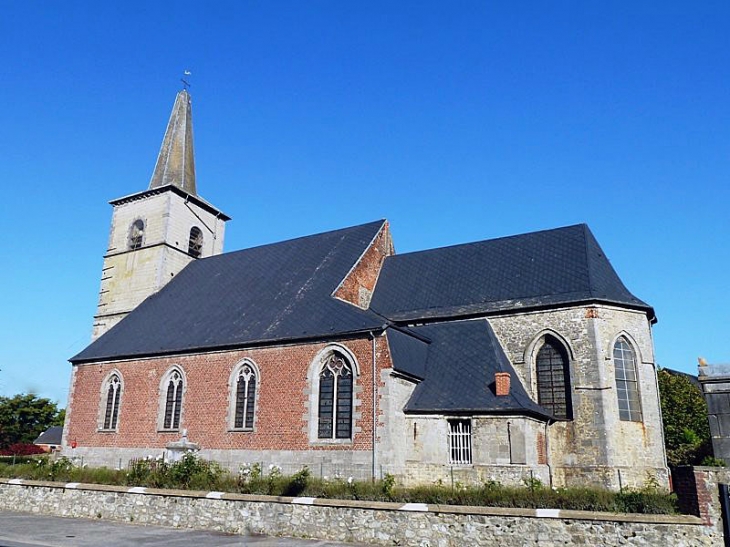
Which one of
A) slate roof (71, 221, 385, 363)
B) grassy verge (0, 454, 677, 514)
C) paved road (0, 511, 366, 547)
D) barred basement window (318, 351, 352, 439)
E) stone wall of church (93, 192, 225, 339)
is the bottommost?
paved road (0, 511, 366, 547)

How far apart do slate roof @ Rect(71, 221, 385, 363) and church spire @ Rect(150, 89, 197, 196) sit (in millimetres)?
5239

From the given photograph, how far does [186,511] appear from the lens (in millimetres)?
14141

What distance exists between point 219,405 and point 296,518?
9806 millimetres

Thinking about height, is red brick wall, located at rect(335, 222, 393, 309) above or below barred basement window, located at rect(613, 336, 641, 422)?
A: above

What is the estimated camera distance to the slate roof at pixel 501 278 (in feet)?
70.6

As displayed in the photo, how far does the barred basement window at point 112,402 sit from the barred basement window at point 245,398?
6.20 m

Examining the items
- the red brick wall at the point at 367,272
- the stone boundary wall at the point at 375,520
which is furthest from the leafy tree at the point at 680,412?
the stone boundary wall at the point at 375,520

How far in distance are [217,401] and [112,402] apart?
592 cm

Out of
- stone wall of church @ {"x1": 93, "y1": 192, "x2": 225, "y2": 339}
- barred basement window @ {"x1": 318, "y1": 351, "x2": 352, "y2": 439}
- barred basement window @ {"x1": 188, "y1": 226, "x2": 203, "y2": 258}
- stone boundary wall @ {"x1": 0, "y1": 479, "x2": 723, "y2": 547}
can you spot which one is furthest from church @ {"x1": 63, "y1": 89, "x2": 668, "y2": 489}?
stone boundary wall @ {"x1": 0, "y1": 479, "x2": 723, "y2": 547}

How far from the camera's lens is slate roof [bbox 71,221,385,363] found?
21.7 m

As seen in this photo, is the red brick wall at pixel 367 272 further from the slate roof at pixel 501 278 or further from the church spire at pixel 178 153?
the church spire at pixel 178 153

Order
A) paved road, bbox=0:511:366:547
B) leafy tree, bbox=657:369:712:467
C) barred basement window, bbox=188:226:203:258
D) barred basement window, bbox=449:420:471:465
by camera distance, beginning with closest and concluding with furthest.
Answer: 1. paved road, bbox=0:511:366:547
2. barred basement window, bbox=449:420:471:465
3. leafy tree, bbox=657:369:712:467
4. barred basement window, bbox=188:226:203:258

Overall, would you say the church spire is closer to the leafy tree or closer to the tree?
the leafy tree

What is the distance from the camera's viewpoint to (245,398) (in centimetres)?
2153
